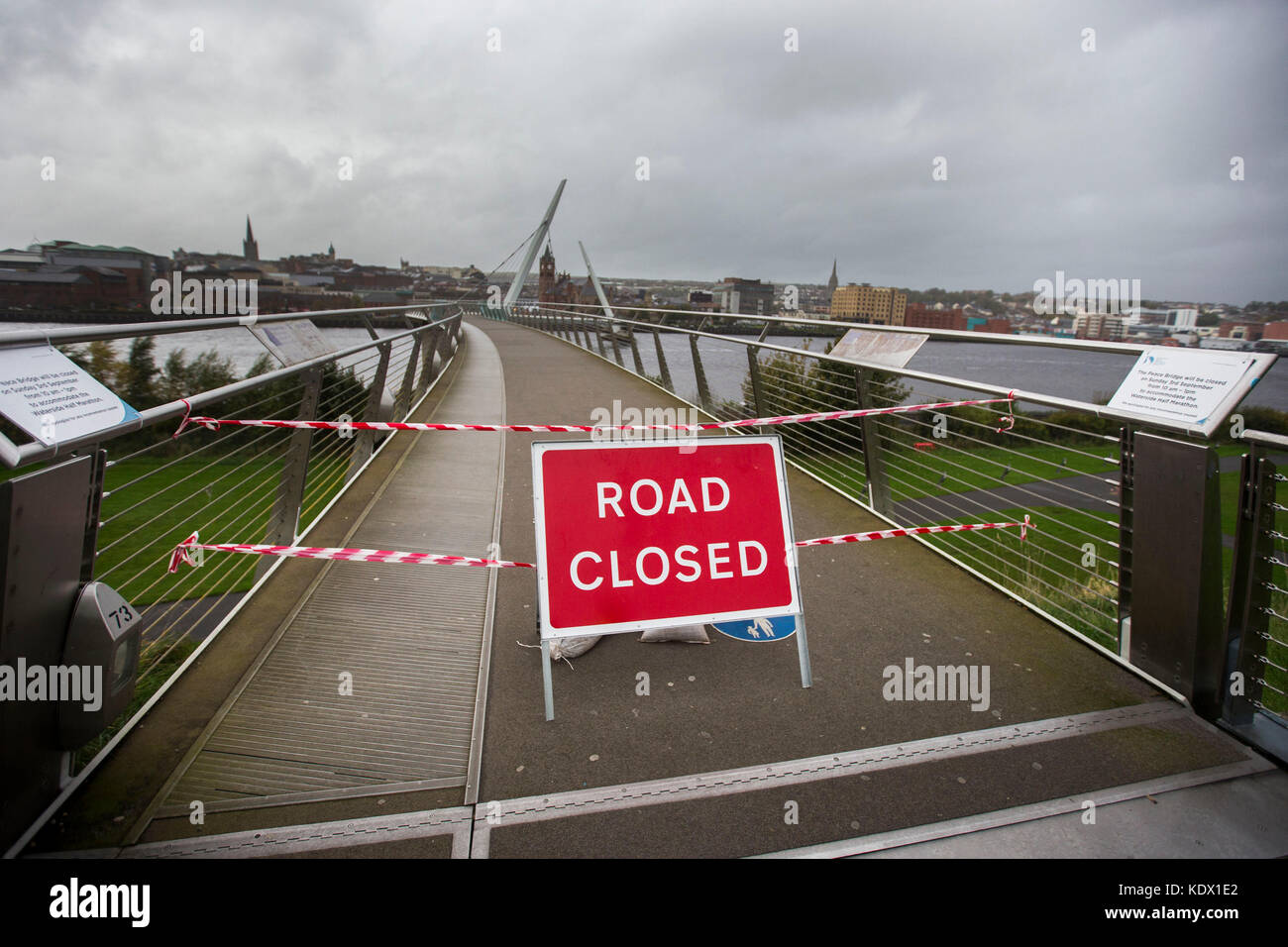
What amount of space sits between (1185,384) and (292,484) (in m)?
4.60

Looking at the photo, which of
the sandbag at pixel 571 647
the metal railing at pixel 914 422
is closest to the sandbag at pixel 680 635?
the sandbag at pixel 571 647

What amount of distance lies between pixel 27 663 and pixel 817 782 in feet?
8.18

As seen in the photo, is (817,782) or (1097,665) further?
(1097,665)

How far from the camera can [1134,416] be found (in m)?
3.06

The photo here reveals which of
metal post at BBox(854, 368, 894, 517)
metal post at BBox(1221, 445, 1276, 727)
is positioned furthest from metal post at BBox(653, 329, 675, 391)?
metal post at BBox(1221, 445, 1276, 727)

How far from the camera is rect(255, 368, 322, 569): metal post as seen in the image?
14.2ft

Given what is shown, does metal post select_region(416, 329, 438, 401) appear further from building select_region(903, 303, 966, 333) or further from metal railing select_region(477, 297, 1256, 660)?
building select_region(903, 303, 966, 333)

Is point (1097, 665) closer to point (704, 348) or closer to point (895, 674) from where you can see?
point (895, 674)

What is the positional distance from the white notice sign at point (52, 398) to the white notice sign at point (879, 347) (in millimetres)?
4172

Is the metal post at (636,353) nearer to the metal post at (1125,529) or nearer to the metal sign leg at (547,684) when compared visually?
the metal post at (1125,529)

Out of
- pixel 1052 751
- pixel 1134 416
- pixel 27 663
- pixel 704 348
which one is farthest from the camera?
pixel 704 348

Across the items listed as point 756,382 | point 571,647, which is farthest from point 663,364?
point 571,647
